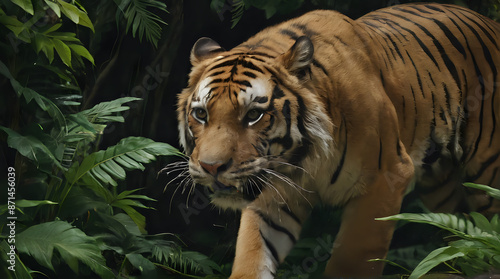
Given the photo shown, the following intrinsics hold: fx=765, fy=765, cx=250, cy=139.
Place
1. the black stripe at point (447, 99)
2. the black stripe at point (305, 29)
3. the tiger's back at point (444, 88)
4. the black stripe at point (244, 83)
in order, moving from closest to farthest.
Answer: the black stripe at point (244, 83) → the black stripe at point (305, 29) → the tiger's back at point (444, 88) → the black stripe at point (447, 99)

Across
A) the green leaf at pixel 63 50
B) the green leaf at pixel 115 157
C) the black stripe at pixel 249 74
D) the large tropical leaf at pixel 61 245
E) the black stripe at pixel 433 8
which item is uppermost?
the green leaf at pixel 63 50

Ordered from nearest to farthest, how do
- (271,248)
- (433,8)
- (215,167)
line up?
1. (215,167)
2. (271,248)
3. (433,8)

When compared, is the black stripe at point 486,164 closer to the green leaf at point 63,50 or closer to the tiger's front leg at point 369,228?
the tiger's front leg at point 369,228

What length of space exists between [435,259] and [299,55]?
123cm

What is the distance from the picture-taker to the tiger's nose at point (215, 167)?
3662 millimetres

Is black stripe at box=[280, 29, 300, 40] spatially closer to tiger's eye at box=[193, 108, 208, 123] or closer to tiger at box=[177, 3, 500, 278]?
tiger at box=[177, 3, 500, 278]

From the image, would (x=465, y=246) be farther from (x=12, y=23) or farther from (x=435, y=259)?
(x=12, y=23)

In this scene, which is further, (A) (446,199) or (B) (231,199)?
(A) (446,199)

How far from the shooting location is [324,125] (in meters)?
3.96

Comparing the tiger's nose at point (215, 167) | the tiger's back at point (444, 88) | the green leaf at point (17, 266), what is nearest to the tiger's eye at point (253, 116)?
the tiger's nose at point (215, 167)

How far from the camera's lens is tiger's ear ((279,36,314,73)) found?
3943 millimetres

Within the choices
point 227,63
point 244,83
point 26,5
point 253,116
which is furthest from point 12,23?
point 253,116

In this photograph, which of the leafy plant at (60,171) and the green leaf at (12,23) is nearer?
the leafy plant at (60,171)

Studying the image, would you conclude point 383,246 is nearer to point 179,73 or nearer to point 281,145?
point 281,145
